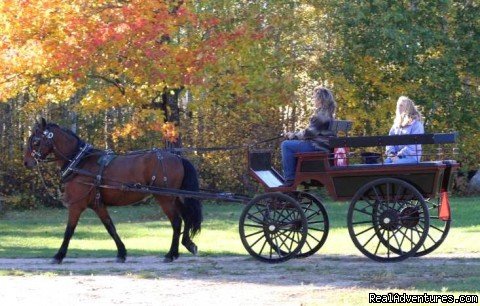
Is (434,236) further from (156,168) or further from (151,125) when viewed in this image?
(151,125)

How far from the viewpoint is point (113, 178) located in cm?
1444

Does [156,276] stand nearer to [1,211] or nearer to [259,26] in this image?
[259,26]

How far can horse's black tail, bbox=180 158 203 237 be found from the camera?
14398 mm

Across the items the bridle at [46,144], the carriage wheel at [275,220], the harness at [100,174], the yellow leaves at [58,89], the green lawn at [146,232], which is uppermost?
the yellow leaves at [58,89]

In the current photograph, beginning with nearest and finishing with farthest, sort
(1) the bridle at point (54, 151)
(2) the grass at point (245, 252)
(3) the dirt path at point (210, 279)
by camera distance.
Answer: (3) the dirt path at point (210, 279) → (2) the grass at point (245, 252) → (1) the bridle at point (54, 151)

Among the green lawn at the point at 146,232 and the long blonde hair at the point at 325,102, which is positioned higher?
the long blonde hair at the point at 325,102

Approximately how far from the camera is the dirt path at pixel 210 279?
10500mm

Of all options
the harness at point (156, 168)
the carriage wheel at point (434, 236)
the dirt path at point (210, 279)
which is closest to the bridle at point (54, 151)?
the harness at point (156, 168)

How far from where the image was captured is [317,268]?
12656mm

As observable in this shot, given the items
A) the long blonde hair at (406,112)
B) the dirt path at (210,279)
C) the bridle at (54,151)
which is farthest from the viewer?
the bridle at (54,151)

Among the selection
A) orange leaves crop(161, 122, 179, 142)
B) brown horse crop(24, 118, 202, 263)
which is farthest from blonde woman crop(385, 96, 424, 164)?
orange leaves crop(161, 122, 179, 142)

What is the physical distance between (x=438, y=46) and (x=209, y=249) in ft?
40.5

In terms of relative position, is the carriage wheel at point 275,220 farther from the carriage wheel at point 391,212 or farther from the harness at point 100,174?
the harness at point 100,174

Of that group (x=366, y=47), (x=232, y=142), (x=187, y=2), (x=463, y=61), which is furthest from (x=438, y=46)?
(x=187, y=2)
